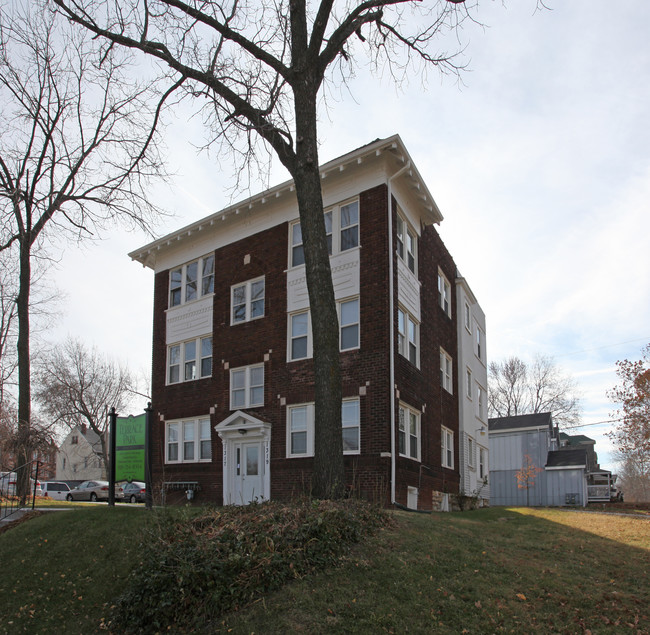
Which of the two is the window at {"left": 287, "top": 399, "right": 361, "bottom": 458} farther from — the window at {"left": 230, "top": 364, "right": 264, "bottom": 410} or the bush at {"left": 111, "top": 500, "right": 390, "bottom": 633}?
the bush at {"left": 111, "top": 500, "right": 390, "bottom": 633}

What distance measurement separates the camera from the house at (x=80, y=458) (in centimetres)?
6294

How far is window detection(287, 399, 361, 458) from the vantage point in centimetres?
1642

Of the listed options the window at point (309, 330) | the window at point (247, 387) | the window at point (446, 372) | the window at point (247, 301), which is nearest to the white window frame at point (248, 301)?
the window at point (247, 301)

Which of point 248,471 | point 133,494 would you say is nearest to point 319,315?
point 248,471

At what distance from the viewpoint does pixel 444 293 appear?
23.2 metres

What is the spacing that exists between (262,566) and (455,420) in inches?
679

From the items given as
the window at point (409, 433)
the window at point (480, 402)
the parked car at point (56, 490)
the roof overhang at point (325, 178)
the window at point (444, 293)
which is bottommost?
the parked car at point (56, 490)

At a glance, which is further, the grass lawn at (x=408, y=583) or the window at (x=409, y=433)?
the window at (x=409, y=433)

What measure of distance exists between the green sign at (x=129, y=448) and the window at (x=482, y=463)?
16.1 meters

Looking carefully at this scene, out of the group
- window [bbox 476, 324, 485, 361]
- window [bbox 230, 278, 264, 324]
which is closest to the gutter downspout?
window [bbox 230, 278, 264, 324]

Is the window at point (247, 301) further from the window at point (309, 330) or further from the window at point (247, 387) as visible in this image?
the window at point (247, 387)

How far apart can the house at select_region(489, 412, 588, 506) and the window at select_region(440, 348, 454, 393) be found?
14727mm

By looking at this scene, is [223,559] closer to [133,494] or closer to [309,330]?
[309,330]

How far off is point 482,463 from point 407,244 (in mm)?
12290
